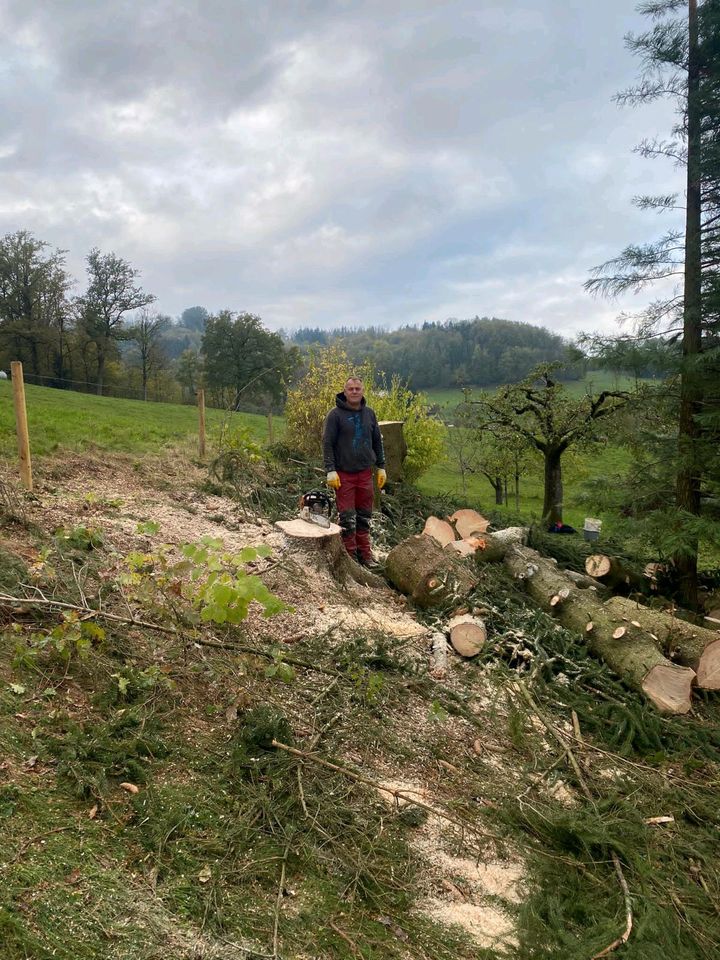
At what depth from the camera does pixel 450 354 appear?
207 ft

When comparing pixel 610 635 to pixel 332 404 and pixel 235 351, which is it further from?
pixel 235 351

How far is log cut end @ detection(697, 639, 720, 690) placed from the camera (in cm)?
Result: 414

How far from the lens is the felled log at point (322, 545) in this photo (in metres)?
4.88

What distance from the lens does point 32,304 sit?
3341 centimetres

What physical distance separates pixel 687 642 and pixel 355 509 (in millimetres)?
3223

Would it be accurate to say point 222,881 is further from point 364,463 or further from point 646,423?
point 646,423

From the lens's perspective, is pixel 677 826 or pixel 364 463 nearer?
pixel 677 826

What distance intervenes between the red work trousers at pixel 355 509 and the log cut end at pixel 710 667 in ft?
10.1

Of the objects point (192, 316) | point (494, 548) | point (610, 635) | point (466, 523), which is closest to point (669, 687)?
point (610, 635)

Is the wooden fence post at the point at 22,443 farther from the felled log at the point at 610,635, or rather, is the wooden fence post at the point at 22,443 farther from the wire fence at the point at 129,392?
the wire fence at the point at 129,392

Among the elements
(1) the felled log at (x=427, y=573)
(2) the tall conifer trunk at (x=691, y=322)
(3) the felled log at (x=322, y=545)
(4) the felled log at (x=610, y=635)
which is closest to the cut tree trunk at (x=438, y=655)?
(1) the felled log at (x=427, y=573)

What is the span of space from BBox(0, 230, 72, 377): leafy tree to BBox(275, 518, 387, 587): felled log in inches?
1272

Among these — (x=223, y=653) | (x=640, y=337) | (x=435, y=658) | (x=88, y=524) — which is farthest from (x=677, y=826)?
(x=640, y=337)

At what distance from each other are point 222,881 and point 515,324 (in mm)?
73847
